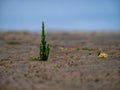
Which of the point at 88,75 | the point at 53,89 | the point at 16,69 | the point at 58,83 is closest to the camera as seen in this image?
the point at 53,89

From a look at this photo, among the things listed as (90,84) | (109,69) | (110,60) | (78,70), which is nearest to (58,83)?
(90,84)

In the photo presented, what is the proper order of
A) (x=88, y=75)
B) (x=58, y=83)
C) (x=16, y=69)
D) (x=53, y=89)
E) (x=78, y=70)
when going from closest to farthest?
(x=53, y=89)
(x=58, y=83)
(x=88, y=75)
(x=78, y=70)
(x=16, y=69)

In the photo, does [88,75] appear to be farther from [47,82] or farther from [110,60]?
[110,60]

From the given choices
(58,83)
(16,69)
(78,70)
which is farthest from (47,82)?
(16,69)

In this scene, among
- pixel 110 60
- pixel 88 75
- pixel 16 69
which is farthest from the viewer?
pixel 110 60

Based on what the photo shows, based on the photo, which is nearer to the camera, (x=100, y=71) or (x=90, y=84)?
(x=90, y=84)

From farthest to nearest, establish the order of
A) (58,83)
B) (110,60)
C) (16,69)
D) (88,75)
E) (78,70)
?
(110,60) → (16,69) → (78,70) → (88,75) → (58,83)

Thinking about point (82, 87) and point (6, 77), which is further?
point (6, 77)

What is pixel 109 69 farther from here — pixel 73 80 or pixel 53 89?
pixel 53 89
